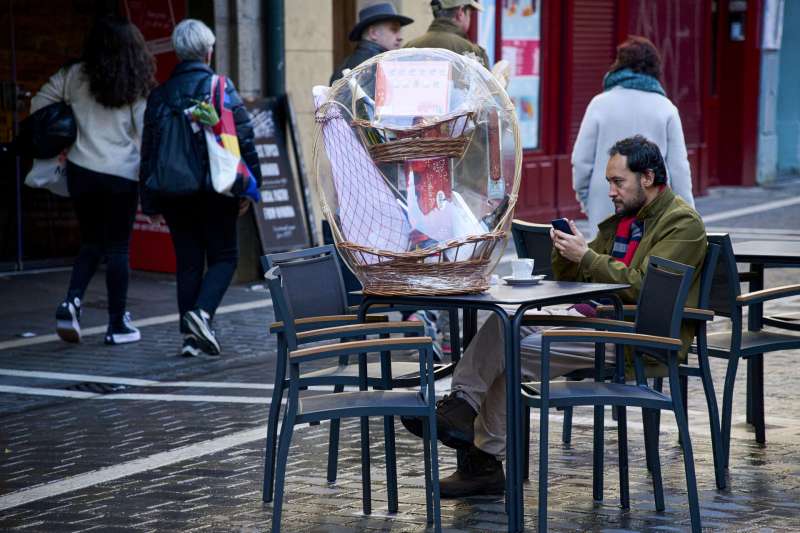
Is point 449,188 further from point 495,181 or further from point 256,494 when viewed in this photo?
point 256,494

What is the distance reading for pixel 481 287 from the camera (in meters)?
5.05

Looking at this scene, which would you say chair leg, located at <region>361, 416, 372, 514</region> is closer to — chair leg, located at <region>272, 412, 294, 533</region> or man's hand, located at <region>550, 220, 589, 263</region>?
chair leg, located at <region>272, 412, 294, 533</region>

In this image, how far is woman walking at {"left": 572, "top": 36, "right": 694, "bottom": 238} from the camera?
788cm

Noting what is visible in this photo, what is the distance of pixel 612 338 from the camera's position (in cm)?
480

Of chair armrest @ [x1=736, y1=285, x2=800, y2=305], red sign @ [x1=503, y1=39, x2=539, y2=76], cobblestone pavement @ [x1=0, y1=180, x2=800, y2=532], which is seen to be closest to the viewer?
cobblestone pavement @ [x1=0, y1=180, x2=800, y2=532]

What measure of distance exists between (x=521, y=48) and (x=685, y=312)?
998 centimetres

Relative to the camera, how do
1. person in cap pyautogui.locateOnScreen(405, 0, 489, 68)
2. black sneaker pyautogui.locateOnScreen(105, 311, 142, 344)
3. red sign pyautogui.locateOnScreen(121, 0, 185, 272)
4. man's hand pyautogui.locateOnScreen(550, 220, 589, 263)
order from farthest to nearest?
red sign pyautogui.locateOnScreen(121, 0, 185, 272) < black sneaker pyautogui.locateOnScreen(105, 311, 142, 344) < person in cap pyautogui.locateOnScreen(405, 0, 489, 68) < man's hand pyautogui.locateOnScreen(550, 220, 589, 263)

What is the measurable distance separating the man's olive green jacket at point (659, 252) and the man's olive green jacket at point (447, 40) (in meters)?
2.35

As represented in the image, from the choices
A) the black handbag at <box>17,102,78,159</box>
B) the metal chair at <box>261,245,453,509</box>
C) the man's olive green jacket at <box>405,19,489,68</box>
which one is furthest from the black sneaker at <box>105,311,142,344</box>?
the metal chair at <box>261,245,453,509</box>

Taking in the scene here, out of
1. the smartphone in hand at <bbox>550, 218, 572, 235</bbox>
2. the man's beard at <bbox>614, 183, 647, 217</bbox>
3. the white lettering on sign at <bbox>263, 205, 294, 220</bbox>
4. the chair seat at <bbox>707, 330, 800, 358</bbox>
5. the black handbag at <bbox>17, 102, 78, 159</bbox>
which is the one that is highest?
the black handbag at <bbox>17, 102, 78, 159</bbox>

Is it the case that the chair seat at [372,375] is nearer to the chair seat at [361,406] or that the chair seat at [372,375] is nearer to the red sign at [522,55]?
the chair seat at [361,406]

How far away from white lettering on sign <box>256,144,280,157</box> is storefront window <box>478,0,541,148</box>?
11.6 feet

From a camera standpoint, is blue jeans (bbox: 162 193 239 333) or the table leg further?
blue jeans (bbox: 162 193 239 333)

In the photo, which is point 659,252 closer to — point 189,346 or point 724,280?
point 724,280
